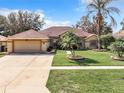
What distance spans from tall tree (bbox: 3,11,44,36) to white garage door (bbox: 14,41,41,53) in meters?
24.8

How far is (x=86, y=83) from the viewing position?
13.9m

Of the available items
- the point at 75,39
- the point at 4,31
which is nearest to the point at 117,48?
the point at 75,39

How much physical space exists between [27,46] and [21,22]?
28.3m

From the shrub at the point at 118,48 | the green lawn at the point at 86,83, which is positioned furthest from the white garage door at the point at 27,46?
the green lawn at the point at 86,83

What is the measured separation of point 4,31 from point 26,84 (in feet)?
172

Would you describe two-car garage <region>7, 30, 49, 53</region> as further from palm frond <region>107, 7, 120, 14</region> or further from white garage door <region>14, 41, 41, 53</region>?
palm frond <region>107, 7, 120, 14</region>

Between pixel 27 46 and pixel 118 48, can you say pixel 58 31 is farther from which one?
pixel 118 48

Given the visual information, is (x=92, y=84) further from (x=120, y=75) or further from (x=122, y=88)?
(x=120, y=75)

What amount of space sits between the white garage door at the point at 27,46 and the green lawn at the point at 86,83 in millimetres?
21041

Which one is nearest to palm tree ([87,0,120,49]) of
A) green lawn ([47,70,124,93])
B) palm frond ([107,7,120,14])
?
palm frond ([107,7,120,14])

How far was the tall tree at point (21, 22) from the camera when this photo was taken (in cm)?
6312

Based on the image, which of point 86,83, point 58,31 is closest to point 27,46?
point 58,31

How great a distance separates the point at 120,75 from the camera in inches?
651

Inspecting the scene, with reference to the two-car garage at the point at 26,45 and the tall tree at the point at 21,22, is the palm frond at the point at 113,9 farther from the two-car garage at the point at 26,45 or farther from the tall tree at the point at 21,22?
the tall tree at the point at 21,22
